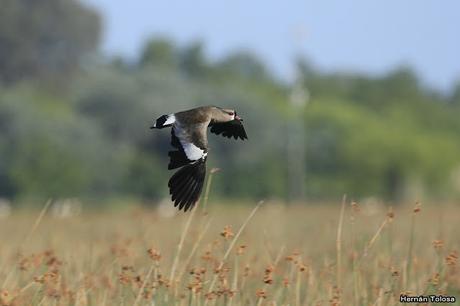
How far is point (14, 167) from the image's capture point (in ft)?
150

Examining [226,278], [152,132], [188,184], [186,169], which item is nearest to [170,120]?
[186,169]

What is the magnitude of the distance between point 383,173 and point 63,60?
861 inches

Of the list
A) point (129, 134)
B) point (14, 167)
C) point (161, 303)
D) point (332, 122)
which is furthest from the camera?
point (332, 122)

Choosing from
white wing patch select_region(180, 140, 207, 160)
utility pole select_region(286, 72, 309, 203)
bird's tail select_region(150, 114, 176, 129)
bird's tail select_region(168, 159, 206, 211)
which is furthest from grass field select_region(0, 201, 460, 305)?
utility pole select_region(286, 72, 309, 203)

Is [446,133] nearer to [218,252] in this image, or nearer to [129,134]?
[129,134]

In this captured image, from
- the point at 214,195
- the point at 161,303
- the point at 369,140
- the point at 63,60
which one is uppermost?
the point at 63,60

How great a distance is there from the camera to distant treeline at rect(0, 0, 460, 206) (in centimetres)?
4838

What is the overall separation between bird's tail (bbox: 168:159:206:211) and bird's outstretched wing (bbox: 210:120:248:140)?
1036 millimetres

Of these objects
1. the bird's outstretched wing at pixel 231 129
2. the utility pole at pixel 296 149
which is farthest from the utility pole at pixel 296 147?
the bird's outstretched wing at pixel 231 129

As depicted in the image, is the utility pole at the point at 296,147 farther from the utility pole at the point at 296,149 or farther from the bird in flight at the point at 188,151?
the bird in flight at the point at 188,151

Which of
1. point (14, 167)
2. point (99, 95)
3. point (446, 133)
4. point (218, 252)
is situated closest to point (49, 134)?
point (14, 167)

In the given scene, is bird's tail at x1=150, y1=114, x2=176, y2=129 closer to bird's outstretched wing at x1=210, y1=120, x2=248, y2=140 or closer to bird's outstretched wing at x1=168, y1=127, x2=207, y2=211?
bird's outstretched wing at x1=168, y1=127, x2=207, y2=211

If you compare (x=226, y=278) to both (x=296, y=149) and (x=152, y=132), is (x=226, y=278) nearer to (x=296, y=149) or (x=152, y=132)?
(x=152, y=132)

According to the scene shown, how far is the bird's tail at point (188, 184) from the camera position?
7.48 meters
